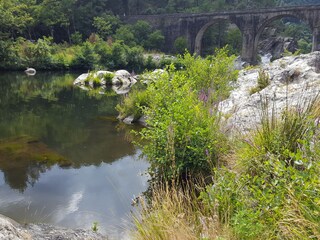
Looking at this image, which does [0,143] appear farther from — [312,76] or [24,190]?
[312,76]

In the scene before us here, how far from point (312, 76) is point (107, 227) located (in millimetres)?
6834

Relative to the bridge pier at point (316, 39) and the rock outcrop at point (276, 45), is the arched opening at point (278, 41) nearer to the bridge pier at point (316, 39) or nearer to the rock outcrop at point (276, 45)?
the rock outcrop at point (276, 45)

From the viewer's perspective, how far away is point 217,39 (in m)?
52.7

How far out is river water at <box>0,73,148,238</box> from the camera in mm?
5391

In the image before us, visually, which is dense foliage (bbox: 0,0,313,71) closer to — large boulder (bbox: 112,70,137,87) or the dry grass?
large boulder (bbox: 112,70,137,87)

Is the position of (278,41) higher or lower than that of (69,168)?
lower

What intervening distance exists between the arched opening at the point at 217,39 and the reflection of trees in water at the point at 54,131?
3506 cm

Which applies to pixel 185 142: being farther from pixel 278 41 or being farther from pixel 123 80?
pixel 278 41

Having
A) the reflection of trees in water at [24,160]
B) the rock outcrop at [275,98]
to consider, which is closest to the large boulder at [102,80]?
the rock outcrop at [275,98]

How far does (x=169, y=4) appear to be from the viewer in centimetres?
5778

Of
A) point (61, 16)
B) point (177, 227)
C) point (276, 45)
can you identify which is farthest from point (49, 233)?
point (276, 45)

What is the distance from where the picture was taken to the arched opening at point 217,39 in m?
50.6

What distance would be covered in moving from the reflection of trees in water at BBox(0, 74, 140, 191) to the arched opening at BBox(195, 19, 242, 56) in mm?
35056

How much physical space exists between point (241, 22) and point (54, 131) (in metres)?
38.0
